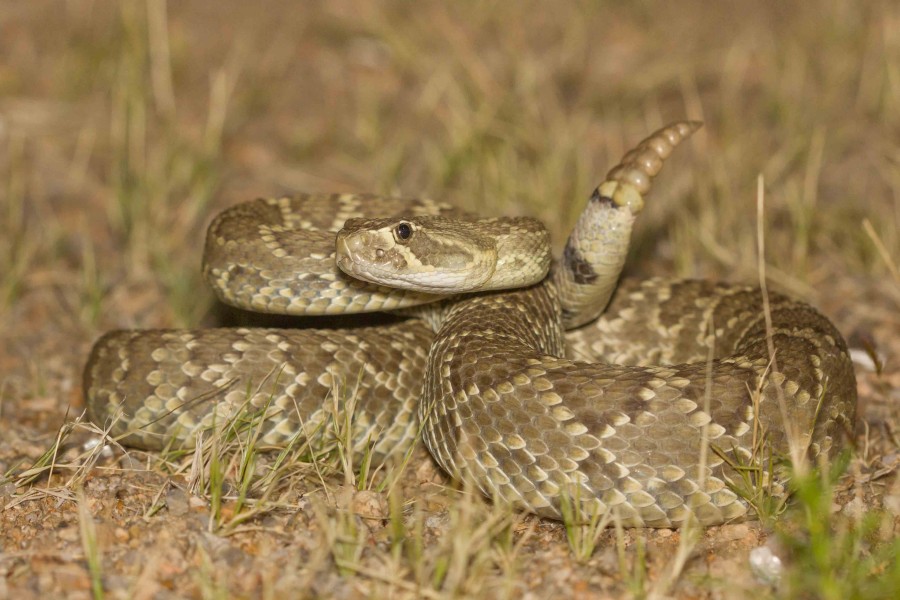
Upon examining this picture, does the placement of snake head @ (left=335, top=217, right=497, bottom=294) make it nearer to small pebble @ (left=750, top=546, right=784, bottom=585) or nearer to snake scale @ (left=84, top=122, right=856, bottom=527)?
snake scale @ (left=84, top=122, right=856, bottom=527)

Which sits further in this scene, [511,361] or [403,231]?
[403,231]

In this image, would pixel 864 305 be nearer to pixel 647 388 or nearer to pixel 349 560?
pixel 647 388

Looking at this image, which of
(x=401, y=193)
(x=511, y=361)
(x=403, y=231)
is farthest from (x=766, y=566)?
(x=401, y=193)

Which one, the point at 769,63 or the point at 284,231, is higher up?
the point at 769,63

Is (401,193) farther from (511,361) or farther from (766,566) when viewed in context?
(766,566)

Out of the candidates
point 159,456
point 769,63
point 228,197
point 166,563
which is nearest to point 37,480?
point 159,456

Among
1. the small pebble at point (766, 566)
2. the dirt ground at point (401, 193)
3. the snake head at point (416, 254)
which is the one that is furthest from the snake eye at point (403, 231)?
the small pebble at point (766, 566)
